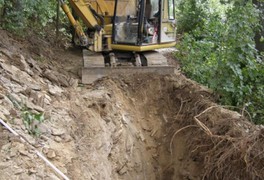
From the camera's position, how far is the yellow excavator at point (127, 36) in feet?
26.0

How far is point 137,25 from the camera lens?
26.5 feet

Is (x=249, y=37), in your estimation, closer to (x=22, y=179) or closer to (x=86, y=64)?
(x=86, y=64)

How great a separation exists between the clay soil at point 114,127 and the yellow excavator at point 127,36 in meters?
0.39

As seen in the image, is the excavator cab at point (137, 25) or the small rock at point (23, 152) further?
the excavator cab at point (137, 25)

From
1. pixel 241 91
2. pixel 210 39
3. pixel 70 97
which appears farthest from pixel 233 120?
pixel 210 39

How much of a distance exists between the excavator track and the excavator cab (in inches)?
13.2

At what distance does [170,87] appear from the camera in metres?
7.49

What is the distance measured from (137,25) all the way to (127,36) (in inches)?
12.9

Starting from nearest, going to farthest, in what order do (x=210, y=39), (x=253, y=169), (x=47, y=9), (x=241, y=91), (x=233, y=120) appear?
(x=253, y=169) → (x=233, y=120) → (x=241, y=91) → (x=47, y=9) → (x=210, y=39)

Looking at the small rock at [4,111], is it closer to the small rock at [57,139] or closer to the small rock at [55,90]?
the small rock at [57,139]

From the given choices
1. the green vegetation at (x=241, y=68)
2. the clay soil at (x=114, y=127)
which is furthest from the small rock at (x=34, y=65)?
the green vegetation at (x=241, y=68)

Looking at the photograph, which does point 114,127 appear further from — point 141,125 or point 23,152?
point 23,152

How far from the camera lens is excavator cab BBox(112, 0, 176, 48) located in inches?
318

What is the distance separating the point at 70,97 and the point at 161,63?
109 inches
